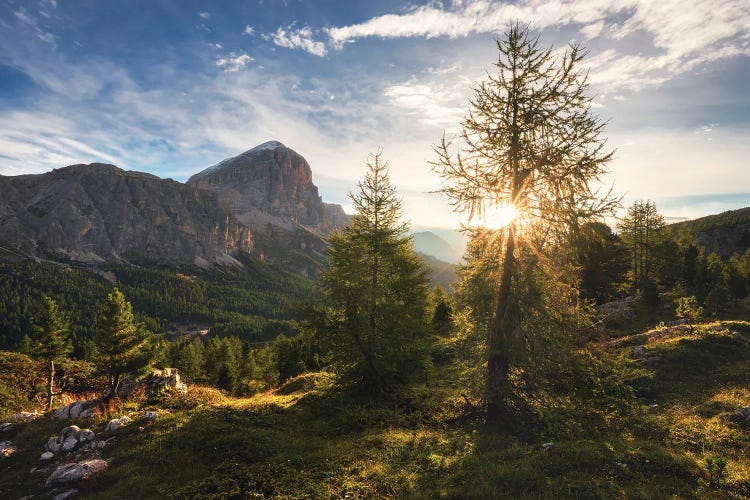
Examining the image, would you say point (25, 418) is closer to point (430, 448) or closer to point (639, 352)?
point (430, 448)

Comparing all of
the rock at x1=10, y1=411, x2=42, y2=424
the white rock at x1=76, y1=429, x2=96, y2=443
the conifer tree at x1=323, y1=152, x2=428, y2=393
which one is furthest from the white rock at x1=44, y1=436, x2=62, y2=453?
the conifer tree at x1=323, y1=152, x2=428, y2=393

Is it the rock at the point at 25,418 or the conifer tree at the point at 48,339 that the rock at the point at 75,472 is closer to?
the rock at the point at 25,418

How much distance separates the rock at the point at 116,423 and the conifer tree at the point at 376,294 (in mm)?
9774

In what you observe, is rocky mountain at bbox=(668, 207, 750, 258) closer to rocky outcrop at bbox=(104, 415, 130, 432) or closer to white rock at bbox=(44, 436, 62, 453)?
rocky outcrop at bbox=(104, 415, 130, 432)

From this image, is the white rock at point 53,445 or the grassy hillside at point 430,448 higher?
the grassy hillside at point 430,448

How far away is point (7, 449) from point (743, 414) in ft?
90.9

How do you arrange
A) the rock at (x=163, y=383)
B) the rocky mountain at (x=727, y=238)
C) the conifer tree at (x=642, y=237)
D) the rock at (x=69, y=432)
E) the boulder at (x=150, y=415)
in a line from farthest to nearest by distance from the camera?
the rocky mountain at (x=727, y=238)
the conifer tree at (x=642, y=237)
the rock at (x=163, y=383)
the boulder at (x=150, y=415)
the rock at (x=69, y=432)

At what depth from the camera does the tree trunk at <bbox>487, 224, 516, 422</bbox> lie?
12664mm

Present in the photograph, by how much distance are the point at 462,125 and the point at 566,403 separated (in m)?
11.6

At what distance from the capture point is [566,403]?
44.1 ft

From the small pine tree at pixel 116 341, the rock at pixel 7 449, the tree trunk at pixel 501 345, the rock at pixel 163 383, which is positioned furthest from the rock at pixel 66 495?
the small pine tree at pixel 116 341

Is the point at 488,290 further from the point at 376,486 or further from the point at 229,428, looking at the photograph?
the point at 229,428

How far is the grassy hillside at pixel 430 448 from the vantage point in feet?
28.1

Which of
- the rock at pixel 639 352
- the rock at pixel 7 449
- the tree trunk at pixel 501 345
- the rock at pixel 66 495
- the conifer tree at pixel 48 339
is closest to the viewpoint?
the rock at pixel 66 495
